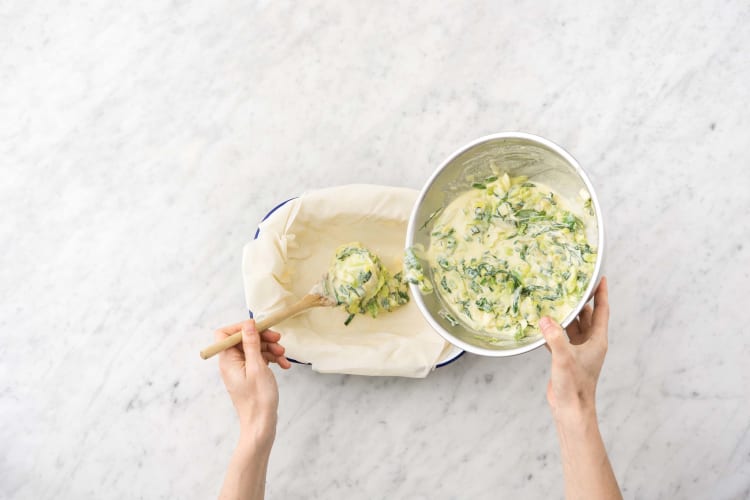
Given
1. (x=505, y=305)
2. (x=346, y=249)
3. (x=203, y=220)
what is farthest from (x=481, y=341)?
(x=203, y=220)

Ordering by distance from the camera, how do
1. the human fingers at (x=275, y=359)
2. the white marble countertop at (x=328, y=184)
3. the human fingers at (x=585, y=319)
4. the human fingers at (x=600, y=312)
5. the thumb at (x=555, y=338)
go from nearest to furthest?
the thumb at (x=555, y=338), the human fingers at (x=600, y=312), the human fingers at (x=585, y=319), the human fingers at (x=275, y=359), the white marble countertop at (x=328, y=184)

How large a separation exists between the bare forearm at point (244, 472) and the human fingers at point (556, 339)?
0.69 meters

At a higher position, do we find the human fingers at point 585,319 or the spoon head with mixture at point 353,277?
the spoon head with mixture at point 353,277

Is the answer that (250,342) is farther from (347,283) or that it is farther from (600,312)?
(600,312)

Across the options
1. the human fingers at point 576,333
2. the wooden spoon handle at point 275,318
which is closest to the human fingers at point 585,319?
the human fingers at point 576,333

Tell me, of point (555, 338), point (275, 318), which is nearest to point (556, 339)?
point (555, 338)

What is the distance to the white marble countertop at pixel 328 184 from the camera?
70.8 inches

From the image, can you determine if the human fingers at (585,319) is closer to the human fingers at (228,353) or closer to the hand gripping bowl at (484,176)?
the hand gripping bowl at (484,176)

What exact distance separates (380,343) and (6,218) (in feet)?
4.22

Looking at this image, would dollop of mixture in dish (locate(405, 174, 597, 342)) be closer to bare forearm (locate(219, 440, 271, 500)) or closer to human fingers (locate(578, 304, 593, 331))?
human fingers (locate(578, 304, 593, 331))

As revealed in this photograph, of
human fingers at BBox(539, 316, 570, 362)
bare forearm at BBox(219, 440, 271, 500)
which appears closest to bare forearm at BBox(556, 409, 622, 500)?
human fingers at BBox(539, 316, 570, 362)

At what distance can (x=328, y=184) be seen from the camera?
1.89m

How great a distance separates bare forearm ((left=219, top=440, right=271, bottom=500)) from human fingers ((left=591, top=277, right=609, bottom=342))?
812 millimetres

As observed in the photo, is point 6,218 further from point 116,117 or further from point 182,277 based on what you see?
point 182,277
